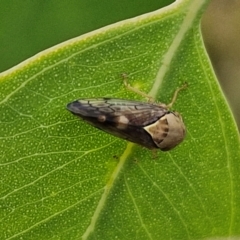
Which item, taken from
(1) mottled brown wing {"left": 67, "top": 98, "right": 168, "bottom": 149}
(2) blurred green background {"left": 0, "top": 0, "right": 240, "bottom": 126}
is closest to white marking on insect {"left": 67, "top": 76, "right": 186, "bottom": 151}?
(1) mottled brown wing {"left": 67, "top": 98, "right": 168, "bottom": 149}

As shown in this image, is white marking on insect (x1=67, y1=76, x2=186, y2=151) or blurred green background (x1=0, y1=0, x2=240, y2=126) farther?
blurred green background (x1=0, y1=0, x2=240, y2=126)

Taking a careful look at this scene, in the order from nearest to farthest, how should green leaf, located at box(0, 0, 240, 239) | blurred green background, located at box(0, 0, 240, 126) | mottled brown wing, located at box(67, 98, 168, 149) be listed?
green leaf, located at box(0, 0, 240, 239) < mottled brown wing, located at box(67, 98, 168, 149) < blurred green background, located at box(0, 0, 240, 126)

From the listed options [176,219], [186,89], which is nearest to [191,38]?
[186,89]

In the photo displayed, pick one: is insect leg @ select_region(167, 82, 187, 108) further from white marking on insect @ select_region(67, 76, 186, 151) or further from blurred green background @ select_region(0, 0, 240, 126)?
blurred green background @ select_region(0, 0, 240, 126)

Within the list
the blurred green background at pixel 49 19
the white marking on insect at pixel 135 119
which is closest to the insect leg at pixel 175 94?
the white marking on insect at pixel 135 119

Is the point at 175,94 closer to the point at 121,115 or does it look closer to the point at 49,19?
the point at 121,115

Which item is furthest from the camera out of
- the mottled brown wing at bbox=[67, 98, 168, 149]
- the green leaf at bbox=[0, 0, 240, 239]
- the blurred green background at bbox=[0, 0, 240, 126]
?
the blurred green background at bbox=[0, 0, 240, 126]

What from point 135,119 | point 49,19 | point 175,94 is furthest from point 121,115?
point 49,19

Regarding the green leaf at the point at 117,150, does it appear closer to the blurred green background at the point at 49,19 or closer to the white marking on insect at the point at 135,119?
the white marking on insect at the point at 135,119
